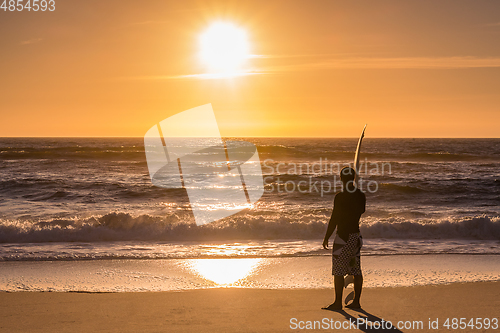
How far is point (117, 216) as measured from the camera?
10.6m

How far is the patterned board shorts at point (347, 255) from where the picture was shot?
4.22 metres

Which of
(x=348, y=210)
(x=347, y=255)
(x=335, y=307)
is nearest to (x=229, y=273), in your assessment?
(x=335, y=307)

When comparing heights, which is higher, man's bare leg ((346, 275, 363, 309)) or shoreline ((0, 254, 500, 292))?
man's bare leg ((346, 275, 363, 309))

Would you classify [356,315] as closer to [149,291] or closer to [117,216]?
[149,291]

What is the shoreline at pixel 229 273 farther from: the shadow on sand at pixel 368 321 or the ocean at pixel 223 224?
the shadow on sand at pixel 368 321

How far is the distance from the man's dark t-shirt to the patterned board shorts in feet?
0.22

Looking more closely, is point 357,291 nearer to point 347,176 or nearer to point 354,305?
point 354,305

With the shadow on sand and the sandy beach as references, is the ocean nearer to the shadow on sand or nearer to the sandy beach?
the sandy beach

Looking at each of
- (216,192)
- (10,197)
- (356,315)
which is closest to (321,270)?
(356,315)

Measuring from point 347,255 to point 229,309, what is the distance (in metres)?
1.57

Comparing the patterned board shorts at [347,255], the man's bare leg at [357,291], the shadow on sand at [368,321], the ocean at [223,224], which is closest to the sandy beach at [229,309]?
the shadow on sand at [368,321]

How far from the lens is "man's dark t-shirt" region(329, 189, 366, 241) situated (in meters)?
4.18

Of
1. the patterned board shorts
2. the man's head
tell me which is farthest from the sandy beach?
the man's head

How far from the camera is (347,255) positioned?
4.22 m
